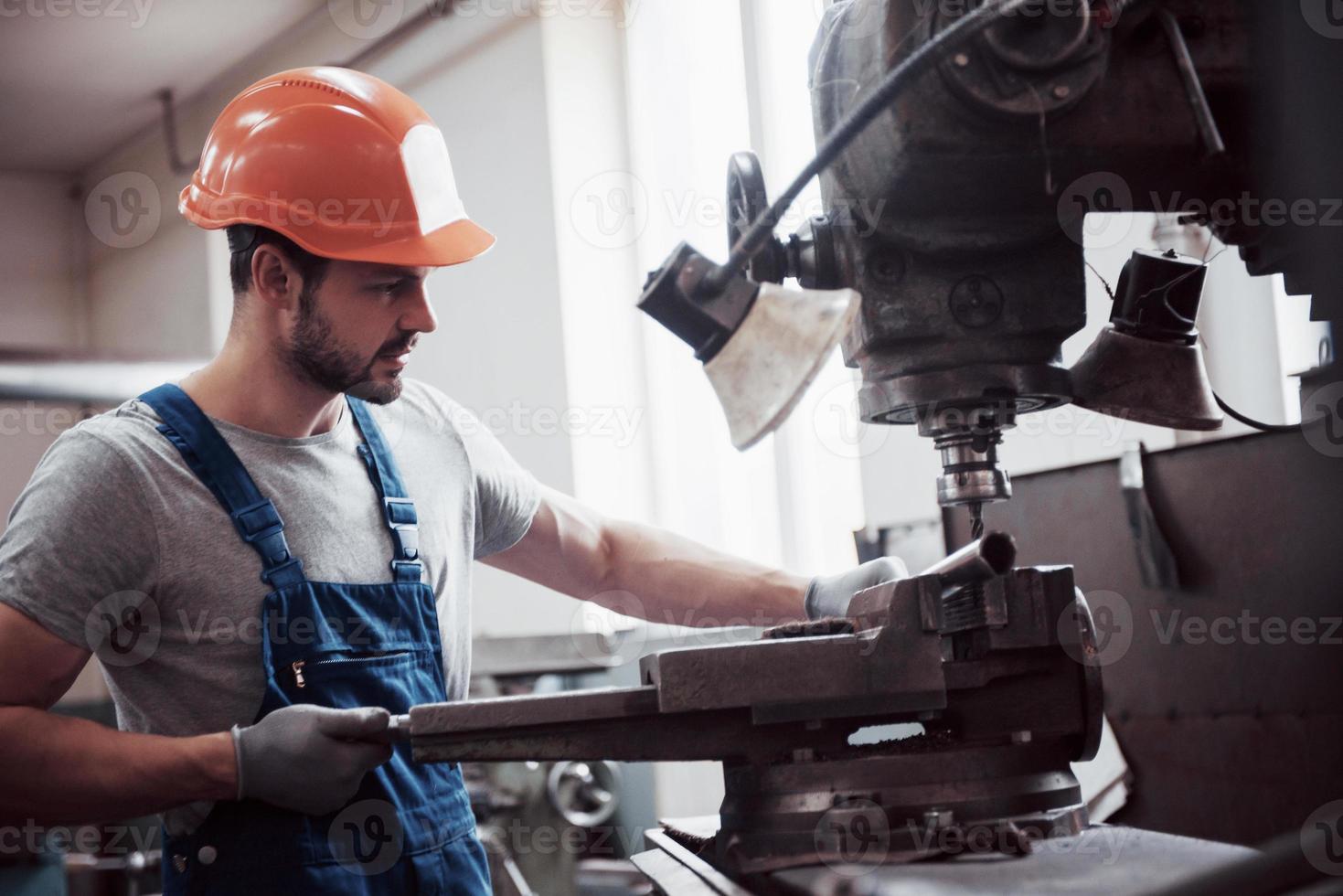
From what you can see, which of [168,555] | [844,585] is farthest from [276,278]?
[844,585]

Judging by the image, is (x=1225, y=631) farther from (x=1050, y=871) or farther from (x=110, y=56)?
(x=110, y=56)

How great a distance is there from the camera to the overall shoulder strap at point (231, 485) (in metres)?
1.47

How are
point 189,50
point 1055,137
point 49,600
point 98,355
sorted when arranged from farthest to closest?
1. point 189,50
2. point 98,355
3. point 49,600
4. point 1055,137

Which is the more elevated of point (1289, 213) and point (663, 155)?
point (663, 155)

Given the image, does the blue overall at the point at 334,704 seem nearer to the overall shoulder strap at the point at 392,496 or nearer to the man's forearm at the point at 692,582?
the overall shoulder strap at the point at 392,496

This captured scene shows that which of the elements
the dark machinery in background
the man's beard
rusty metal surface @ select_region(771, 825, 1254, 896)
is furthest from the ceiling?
rusty metal surface @ select_region(771, 825, 1254, 896)

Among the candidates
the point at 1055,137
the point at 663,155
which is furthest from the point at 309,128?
the point at 663,155

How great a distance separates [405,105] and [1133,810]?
4.68 ft

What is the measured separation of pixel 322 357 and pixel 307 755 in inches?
22.1

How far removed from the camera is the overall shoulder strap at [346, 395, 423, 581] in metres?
1.59

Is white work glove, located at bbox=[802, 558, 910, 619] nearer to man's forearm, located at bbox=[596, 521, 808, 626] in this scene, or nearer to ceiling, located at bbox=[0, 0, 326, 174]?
man's forearm, located at bbox=[596, 521, 808, 626]

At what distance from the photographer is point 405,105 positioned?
1.68 meters

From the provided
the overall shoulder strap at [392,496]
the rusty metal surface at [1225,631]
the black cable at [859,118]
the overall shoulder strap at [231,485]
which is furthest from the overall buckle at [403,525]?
the rusty metal surface at [1225,631]

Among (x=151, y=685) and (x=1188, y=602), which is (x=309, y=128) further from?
(x=1188, y=602)
